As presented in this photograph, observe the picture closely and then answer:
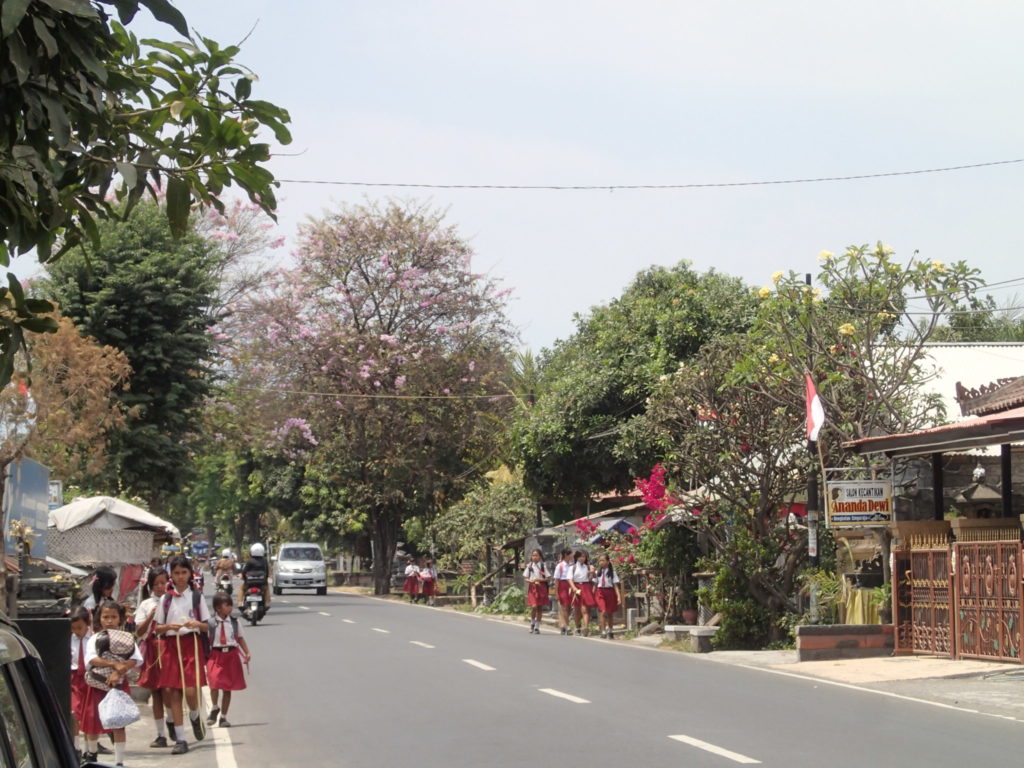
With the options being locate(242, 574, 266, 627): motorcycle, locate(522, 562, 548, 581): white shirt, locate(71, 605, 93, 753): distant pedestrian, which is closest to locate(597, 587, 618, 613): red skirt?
locate(522, 562, 548, 581): white shirt

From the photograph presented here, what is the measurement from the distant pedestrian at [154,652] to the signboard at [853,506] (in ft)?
36.3

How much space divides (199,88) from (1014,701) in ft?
38.3

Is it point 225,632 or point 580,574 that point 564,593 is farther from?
point 225,632

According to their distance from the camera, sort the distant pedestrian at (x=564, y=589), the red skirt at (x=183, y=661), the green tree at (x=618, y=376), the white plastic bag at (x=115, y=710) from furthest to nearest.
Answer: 1. the green tree at (x=618, y=376)
2. the distant pedestrian at (x=564, y=589)
3. the red skirt at (x=183, y=661)
4. the white plastic bag at (x=115, y=710)

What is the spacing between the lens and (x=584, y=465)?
3916 cm

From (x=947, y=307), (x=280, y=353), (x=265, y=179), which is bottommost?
(x=265, y=179)

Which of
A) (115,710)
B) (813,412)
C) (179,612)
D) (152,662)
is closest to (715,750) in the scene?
(115,710)

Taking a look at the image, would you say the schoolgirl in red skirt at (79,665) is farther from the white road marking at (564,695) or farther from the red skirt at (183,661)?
the white road marking at (564,695)

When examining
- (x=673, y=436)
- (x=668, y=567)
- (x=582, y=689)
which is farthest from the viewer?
(x=668, y=567)

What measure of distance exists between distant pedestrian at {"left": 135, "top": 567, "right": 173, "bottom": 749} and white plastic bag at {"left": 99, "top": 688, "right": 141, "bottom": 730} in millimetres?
1521

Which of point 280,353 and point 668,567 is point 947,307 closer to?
point 668,567

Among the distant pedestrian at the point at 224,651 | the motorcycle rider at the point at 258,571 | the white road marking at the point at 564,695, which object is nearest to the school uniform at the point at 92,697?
the distant pedestrian at the point at 224,651

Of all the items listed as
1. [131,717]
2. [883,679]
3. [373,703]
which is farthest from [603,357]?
[131,717]

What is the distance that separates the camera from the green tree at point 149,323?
2978 cm
